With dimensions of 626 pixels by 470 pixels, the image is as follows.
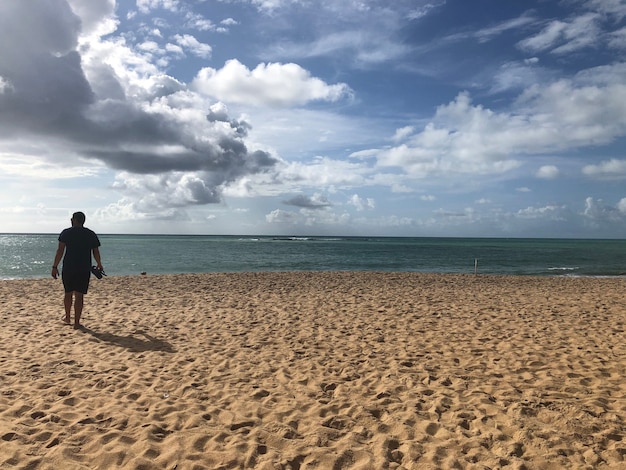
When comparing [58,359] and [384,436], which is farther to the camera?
[58,359]

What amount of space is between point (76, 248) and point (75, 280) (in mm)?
609

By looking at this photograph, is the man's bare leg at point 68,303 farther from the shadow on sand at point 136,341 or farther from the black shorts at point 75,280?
the shadow on sand at point 136,341

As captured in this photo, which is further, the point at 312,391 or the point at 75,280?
the point at 75,280

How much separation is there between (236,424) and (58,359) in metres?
3.54

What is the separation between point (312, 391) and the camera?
16.5 feet

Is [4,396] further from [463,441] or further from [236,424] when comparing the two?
[463,441]

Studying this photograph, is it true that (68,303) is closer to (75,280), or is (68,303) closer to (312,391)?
(75,280)

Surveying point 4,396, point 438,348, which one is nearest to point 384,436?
point 438,348

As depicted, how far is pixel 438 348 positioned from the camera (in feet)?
22.9

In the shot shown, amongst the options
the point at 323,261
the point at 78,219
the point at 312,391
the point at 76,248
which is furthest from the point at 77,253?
the point at 323,261

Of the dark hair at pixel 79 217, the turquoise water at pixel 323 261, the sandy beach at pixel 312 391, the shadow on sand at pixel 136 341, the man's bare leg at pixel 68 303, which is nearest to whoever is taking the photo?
the sandy beach at pixel 312 391

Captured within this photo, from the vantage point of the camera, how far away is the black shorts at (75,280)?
7633mm

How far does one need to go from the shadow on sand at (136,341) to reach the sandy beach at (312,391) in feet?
0.11

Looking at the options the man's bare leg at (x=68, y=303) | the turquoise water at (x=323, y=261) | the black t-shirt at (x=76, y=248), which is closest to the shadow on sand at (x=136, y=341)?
the man's bare leg at (x=68, y=303)
